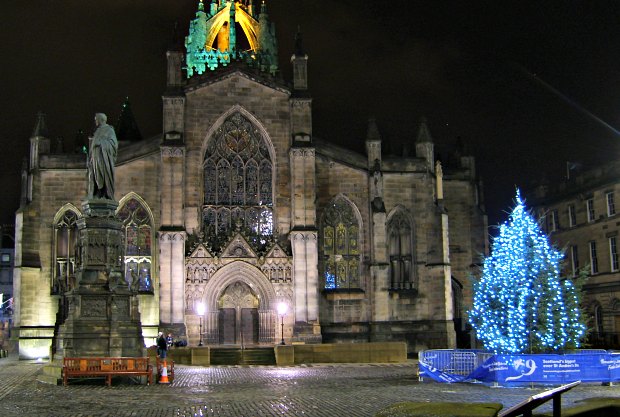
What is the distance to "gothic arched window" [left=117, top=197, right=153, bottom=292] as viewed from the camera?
39875 millimetres

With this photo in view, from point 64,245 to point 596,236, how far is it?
32987 mm

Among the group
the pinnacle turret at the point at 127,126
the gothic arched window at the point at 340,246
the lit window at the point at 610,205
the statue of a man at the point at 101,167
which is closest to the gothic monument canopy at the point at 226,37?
the pinnacle turret at the point at 127,126

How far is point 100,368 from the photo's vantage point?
2236cm

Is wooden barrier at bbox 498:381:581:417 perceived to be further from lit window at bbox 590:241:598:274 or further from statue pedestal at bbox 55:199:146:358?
lit window at bbox 590:241:598:274

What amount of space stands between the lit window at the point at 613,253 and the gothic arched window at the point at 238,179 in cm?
2280

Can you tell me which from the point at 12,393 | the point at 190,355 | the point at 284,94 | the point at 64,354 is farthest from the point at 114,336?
the point at 284,94

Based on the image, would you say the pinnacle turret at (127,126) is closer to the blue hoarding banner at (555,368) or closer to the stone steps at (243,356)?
the stone steps at (243,356)

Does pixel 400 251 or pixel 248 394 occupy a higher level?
pixel 400 251

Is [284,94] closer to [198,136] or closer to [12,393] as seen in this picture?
[198,136]

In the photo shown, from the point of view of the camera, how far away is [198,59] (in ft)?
185

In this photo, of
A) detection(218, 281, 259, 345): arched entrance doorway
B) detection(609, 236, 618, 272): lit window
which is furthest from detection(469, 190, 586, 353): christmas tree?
detection(609, 236, 618, 272): lit window

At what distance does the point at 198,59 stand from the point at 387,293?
80.5 ft

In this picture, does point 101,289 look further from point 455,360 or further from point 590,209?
point 590,209

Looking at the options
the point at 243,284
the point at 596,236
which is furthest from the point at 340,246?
the point at 596,236
